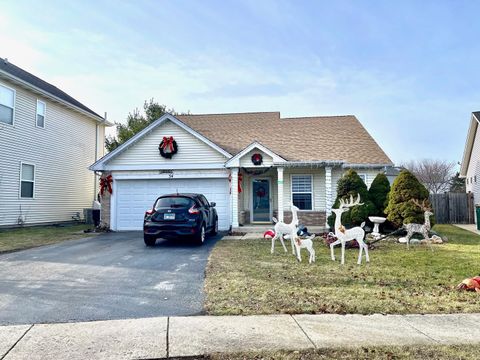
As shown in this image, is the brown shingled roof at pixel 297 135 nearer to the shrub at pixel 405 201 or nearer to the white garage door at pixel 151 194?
the white garage door at pixel 151 194

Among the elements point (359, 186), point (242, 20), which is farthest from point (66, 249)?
point (359, 186)

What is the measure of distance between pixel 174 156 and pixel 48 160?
303 inches

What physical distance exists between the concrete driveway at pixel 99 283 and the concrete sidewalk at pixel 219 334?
49 cm

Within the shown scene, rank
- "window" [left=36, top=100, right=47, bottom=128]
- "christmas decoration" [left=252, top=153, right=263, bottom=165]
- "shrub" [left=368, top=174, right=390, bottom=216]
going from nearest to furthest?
"shrub" [left=368, top=174, right=390, bottom=216] → "christmas decoration" [left=252, top=153, right=263, bottom=165] → "window" [left=36, top=100, right=47, bottom=128]

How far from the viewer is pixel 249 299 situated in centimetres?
544

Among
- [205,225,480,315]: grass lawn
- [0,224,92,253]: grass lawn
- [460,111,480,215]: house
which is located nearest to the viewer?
[205,225,480,315]: grass lawn

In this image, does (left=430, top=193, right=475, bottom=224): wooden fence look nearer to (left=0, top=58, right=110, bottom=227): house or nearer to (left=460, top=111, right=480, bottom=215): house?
(left=460, top=111, right=480, bottom=215): house

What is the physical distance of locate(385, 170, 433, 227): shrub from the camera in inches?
491

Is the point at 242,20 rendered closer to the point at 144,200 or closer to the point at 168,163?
the point at 168,163

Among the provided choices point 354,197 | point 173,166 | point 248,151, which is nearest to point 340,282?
point 354,197

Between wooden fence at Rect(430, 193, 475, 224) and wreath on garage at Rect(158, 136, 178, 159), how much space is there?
15.3 metres

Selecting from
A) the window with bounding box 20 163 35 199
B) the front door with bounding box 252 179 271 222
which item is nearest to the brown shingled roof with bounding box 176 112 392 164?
the front door with bounding box 252 179 271 222

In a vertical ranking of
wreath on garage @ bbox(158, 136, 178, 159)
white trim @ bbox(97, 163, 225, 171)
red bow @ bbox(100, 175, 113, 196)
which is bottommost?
red bow @ bbox(100, 175, 113, 196)

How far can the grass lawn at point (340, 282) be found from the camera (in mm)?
5112
